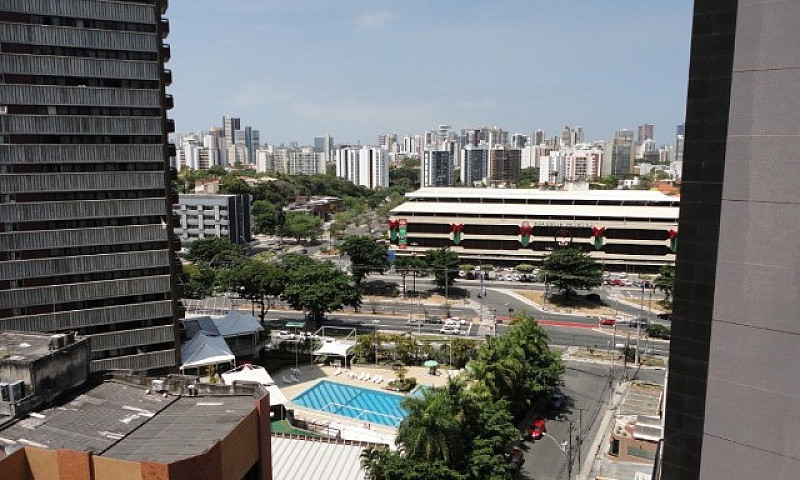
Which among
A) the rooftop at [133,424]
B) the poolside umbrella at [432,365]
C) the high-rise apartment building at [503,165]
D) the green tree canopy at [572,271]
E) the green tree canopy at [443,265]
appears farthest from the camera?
the high-rise apartment building at [503,165]

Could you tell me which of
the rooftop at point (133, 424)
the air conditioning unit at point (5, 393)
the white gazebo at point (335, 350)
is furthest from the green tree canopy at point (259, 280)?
the air conditioning unit at point (5, 393)

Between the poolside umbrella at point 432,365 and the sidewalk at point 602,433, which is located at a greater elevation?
the poolside umbrella at point 432,365

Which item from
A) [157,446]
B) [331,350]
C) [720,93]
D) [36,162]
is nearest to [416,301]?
[331,350]

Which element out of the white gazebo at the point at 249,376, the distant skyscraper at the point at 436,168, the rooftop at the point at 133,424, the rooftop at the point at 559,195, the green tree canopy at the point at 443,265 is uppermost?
the distant skyscraper at the point at 436,168

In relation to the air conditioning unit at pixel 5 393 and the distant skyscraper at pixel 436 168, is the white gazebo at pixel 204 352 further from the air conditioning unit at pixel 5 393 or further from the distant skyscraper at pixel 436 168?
the distant skyscraper at pixel 436 168

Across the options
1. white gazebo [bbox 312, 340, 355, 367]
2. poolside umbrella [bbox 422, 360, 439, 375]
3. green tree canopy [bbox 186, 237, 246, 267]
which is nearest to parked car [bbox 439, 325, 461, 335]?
poolside umbrella [bbox 422, 360, 439, 375]

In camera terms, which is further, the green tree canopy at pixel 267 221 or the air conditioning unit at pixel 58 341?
the green tree canopy at pixel 267 221

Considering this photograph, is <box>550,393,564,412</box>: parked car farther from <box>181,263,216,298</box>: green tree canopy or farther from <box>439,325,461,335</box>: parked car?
<box>181,263,216,298</box>: green tree canopy

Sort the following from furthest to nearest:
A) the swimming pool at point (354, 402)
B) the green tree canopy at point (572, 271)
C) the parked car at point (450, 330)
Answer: the green tree canopy at point (572, 271), the parked car at point (450, 330), the swimming pool at point (354, 402)
